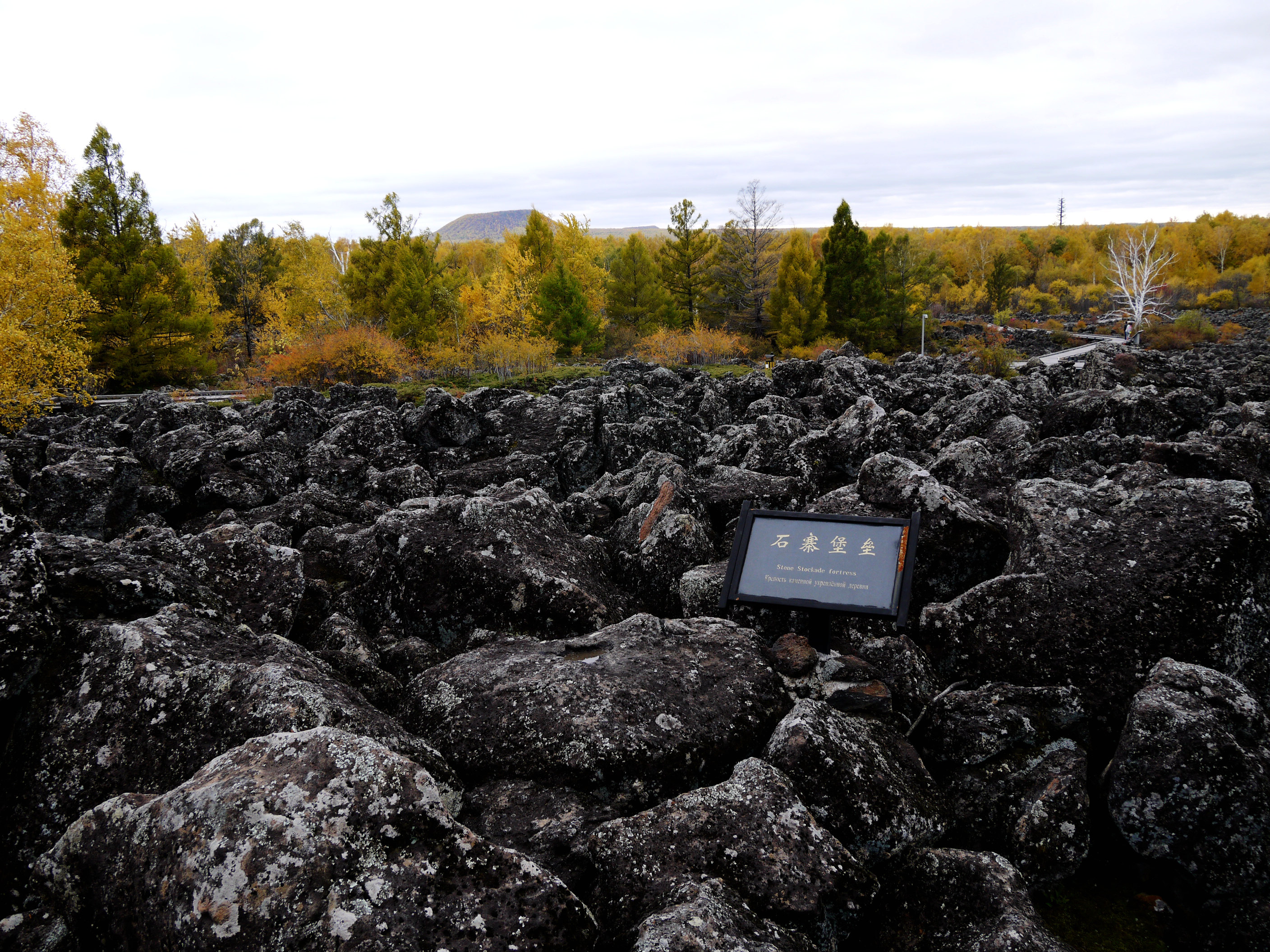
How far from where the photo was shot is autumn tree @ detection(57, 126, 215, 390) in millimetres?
33469

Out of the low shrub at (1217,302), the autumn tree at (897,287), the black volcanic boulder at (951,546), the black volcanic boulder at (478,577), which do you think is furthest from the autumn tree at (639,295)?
the low shrub at (1217,302)

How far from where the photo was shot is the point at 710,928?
2.97 metres

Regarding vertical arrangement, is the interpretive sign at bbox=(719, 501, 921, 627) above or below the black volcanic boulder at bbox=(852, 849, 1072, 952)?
above

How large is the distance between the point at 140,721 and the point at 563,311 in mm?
43219

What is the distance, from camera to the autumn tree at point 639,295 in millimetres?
53531

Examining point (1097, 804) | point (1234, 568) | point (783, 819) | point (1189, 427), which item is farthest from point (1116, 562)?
point (1189, 427)

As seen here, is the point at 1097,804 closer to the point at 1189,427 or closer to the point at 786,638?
the point at 786,638

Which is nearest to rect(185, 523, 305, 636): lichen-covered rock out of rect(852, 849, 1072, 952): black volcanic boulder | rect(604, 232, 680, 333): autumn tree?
rect(852, 849, 1072, 952): black volcanic boulder

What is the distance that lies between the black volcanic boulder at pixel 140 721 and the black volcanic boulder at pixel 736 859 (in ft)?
4.02

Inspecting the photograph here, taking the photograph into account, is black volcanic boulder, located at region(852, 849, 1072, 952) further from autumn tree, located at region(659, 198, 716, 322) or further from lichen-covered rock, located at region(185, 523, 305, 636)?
autumn tree, located at region(659, 198, 716, 322)

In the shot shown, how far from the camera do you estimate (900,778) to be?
440 cm

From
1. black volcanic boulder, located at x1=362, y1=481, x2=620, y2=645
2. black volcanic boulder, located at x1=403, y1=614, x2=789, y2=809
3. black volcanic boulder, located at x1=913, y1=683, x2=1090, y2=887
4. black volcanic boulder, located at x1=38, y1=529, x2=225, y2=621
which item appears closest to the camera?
black volcanic boulder, located at x1=913, y1=683, x2=1090, y2=887

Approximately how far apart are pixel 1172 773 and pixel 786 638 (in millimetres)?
2505

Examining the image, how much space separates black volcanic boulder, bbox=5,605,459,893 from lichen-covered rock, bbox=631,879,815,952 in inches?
66.2
